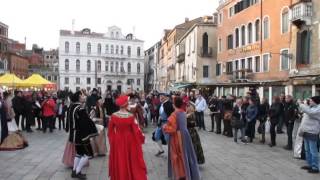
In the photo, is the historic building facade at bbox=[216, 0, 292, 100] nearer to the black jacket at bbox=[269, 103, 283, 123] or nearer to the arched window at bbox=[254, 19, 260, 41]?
the arched window at bbox=[254, 19, 260, 41]

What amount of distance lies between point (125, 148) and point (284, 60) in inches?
932

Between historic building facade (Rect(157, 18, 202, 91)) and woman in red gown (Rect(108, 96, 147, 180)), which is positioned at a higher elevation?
historic building facade (Rect(157, 18, 202, 91))

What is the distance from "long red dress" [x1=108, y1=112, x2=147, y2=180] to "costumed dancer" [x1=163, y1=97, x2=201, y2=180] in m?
0.88

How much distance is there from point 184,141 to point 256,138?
9.27m

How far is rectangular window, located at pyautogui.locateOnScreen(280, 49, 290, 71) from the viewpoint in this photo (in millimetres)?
28812

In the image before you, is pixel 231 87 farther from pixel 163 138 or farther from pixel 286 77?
pixel 163 138

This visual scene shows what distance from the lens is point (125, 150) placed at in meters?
7.80

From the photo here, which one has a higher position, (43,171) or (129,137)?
(129,137)

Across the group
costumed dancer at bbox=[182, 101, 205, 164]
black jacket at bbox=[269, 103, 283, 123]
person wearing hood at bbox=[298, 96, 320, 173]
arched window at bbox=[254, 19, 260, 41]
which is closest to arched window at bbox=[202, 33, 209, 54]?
arched window at bbox=[254, 19, 260, 41]

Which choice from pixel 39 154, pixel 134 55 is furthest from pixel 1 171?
pixel 134 55

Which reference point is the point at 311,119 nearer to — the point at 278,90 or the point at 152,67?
the point at 278,90

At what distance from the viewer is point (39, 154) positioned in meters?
12.3

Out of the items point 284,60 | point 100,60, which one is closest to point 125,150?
point 284,60

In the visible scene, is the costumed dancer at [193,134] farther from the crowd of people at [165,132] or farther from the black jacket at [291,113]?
the black jacket at [291,113]
